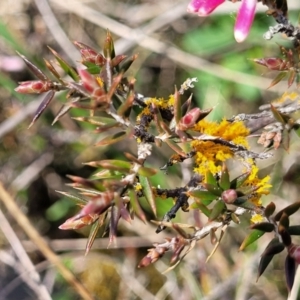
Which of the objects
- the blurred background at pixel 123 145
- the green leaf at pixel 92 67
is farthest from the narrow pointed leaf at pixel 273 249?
the blurred background at pixel 123 145

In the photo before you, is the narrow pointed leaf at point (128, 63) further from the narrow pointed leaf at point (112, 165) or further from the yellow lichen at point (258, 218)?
the yellow lichen at point (258, 218)

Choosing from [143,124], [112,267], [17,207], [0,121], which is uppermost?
[143,124]

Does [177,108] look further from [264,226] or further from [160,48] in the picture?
[160,48]

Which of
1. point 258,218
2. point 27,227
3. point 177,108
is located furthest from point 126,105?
point 27,227

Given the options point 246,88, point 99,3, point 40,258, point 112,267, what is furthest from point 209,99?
point 40,258

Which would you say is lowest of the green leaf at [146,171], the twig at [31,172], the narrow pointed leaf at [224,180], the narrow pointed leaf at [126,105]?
the twig at [31,172]

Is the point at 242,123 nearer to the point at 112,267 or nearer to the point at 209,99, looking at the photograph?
the point at 209,99

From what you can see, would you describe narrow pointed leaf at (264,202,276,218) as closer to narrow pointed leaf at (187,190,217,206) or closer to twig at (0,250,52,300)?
narrow pointed leaf at (187,190,217,206)
